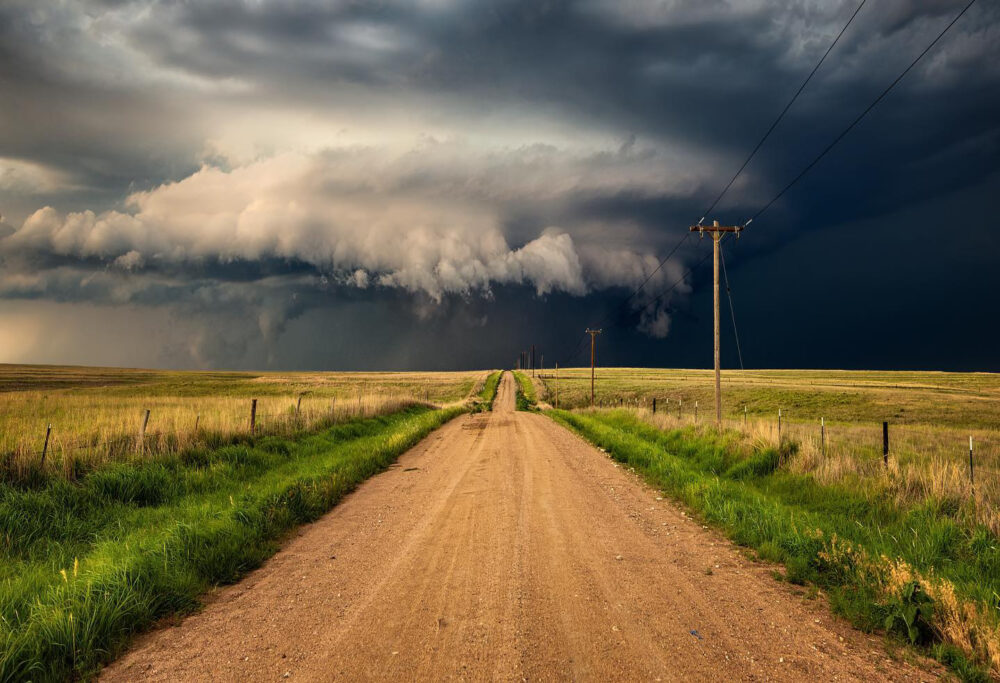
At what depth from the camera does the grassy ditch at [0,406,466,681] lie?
16.9 feet

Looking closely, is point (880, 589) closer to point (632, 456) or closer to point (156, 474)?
point (632, 456)

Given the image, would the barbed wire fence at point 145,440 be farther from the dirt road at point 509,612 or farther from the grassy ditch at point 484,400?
the grassy ditch at point 484,400

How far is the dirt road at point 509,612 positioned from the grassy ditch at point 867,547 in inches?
19.6

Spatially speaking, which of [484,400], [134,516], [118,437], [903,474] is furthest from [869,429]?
[484,400]

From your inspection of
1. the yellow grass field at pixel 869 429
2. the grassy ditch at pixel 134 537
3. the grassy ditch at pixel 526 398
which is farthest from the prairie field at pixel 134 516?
the grassy ditch at pixel 526 398

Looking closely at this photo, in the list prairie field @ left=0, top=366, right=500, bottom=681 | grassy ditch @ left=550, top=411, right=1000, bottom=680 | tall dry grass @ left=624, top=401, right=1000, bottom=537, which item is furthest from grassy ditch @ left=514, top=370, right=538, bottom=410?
grassy ditch @ left=550, top=411, right=1000, bottom=680

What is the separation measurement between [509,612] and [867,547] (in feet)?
18.6

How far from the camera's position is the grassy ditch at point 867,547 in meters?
5.29

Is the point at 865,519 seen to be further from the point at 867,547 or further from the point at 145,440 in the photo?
the point at 145,440

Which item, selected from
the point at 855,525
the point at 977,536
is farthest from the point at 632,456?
the point at 977,536

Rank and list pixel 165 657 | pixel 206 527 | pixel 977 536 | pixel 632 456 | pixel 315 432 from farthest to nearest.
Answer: pixel 315 432 → pixel 632 456 → pixel 206 527 → pixel 977 536 → pixel 165 657

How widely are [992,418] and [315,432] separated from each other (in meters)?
44.2

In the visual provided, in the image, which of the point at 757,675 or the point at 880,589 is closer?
the point at 757,675

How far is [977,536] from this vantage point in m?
7.71
